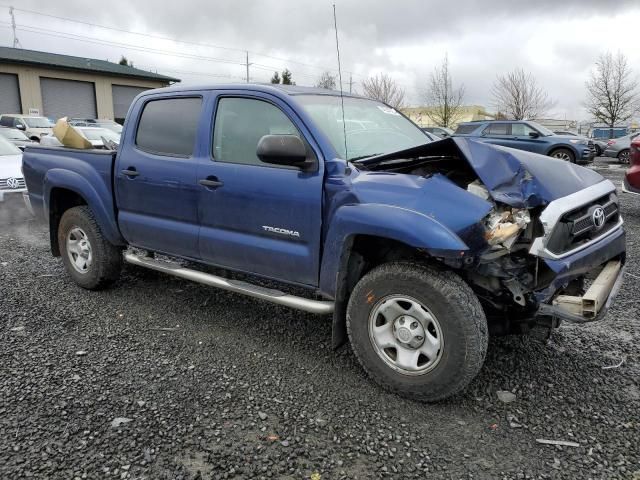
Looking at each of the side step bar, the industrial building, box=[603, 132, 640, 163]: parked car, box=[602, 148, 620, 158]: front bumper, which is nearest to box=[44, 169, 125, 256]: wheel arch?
the side step bar

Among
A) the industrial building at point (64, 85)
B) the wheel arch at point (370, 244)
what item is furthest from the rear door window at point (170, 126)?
the industrial building at point (64, 85)

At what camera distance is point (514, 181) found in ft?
9.50

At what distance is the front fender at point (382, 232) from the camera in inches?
107

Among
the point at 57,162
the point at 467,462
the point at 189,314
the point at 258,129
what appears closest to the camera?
the point at 467,462

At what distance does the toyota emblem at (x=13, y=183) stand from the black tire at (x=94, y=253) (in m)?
3.83

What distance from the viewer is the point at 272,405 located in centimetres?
303

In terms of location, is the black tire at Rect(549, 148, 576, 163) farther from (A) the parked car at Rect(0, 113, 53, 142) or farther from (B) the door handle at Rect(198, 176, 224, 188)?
(A) the parked car at Rect(0, 113, 53, 142)

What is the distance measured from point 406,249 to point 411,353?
626mm

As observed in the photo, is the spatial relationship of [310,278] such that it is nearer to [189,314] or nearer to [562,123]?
[189,314]

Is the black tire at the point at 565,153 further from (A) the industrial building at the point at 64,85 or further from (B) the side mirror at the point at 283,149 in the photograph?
(A) the industrial building at the point at 64,85

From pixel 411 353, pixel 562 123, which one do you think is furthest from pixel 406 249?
pixel 562 123

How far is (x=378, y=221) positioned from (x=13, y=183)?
7.32 metres

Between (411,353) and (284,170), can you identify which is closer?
(411,353)

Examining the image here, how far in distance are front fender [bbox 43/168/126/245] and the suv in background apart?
13555 mm
